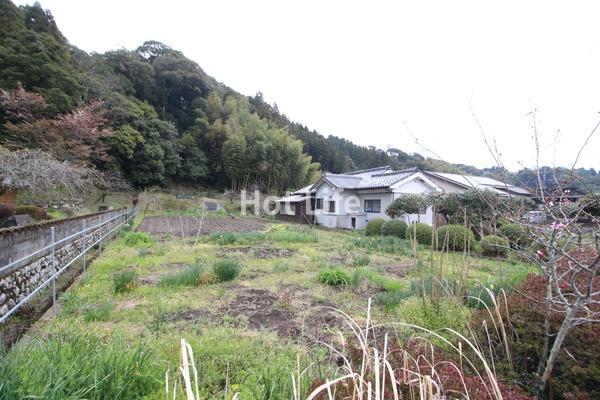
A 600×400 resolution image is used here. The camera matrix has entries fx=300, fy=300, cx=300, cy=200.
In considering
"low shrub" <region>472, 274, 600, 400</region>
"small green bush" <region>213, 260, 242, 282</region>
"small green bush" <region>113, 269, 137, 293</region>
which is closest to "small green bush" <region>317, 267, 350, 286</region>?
"small green bush" <region>213, 260, 242, 282</region>

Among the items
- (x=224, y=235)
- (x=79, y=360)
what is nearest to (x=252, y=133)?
(x=224, y=235)

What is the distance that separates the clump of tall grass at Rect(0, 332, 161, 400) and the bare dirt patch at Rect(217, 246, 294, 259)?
209 inches

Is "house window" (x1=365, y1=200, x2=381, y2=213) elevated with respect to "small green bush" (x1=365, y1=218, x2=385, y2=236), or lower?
elevated

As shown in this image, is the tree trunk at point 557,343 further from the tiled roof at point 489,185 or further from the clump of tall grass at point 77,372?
the clump of tall grass at point 77,372

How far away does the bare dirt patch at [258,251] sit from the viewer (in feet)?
24.8

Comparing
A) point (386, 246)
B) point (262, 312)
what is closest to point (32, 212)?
point (262, 312)

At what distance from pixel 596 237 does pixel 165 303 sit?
4181 mm

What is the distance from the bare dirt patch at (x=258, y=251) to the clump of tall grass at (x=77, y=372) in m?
5.31

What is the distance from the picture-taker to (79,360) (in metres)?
1.81

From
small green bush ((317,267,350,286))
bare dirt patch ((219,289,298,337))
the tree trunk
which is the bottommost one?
bare dirt patch ((219,289,298,337))

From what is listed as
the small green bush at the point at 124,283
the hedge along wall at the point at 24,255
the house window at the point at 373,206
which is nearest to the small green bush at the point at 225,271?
the small green bush at the point at 124,283

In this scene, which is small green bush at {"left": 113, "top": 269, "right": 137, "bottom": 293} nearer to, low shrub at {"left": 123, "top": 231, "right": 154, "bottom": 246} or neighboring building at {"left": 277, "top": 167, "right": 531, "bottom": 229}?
low shrub at {"left": 123, "top": 231, "right": 154, "bottom": 246}

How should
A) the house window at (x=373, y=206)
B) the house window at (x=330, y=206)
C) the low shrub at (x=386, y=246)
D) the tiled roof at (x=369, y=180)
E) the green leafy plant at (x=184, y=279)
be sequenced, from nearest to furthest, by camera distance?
the green leafy plant at (x=184, y=279), the low shrub at (x=386, y=246), the tiled roof at (x=369, y=180), the house window at (x=373, y=206), the house window at (x=330, y=206)

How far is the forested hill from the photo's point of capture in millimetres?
15216
